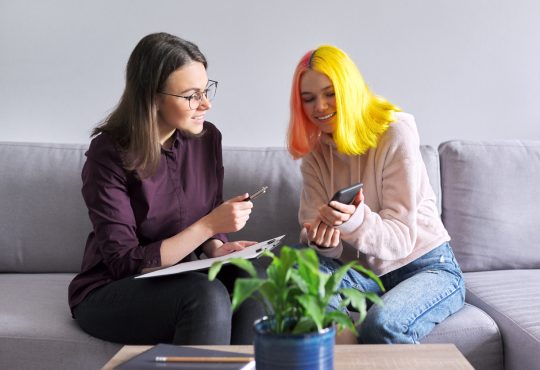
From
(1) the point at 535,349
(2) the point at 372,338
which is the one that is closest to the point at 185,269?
(2) the point at 372,338

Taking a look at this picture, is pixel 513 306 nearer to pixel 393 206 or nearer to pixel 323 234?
pixel 393 206

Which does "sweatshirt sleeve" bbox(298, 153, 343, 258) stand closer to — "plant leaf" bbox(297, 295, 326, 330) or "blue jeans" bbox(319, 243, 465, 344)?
"blue jeans" bbox(319, 243, 465, 344)

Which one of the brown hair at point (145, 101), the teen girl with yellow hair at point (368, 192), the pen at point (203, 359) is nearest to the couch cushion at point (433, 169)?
the teen girl with yellow hair at point (368, 192)

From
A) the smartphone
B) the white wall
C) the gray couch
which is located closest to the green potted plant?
the smartphone

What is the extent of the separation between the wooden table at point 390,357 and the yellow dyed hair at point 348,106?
71cm

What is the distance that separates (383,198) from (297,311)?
36.8 inches

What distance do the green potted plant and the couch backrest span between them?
1.17 meters

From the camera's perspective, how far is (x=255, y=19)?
8.41ft

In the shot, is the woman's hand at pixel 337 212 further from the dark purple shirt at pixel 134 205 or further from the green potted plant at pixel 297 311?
the green potted plant at pixel 297 311

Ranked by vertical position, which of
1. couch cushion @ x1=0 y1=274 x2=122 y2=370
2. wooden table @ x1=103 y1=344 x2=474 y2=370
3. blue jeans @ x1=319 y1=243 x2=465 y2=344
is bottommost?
couch cushion @ x1=0 y1=274 x2=122 y2=370

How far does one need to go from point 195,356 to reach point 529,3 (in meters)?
1.99

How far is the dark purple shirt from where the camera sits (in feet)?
5.72

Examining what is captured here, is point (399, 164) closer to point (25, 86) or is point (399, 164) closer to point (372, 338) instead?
point (372, 338)

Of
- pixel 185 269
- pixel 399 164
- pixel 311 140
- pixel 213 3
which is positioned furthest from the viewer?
pixel 213 3
